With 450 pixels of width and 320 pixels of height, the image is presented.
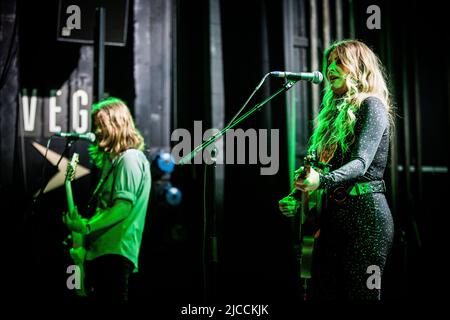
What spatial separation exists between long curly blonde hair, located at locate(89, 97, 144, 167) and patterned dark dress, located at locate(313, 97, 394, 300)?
5.51 feet

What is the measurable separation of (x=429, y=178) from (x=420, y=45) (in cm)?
189

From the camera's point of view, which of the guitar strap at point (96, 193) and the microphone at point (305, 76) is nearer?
the microphone at point (305, 76)

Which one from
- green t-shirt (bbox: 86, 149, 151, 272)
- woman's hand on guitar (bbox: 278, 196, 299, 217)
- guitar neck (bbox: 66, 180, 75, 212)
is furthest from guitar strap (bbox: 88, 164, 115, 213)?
woman's hand on guitar (bbox: 278, 196, 299, 217)

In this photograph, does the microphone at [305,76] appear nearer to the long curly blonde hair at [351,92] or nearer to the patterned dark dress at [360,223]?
the long curly blonde hair at [351,92]

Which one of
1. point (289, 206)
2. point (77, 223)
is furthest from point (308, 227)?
point (77, 223)

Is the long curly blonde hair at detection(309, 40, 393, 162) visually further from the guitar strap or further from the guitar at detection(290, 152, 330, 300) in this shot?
the guitar strap

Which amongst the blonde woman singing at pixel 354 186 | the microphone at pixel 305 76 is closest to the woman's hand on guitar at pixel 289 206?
the blonde woman singing at pixel 354 186

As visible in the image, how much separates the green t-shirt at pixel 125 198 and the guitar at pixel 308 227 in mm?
1184

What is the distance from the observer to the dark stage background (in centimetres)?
479

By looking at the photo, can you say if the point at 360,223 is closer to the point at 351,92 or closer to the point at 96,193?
the point at 351,92

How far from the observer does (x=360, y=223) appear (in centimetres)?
213

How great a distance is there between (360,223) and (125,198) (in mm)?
1568

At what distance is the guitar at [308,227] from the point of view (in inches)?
91.7
